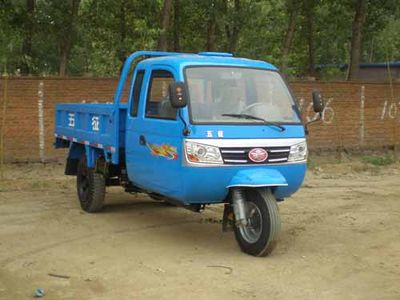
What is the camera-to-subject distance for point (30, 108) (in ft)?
46.1

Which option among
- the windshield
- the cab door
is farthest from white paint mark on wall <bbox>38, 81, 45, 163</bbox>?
the windshield

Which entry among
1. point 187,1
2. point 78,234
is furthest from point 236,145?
point 187,1

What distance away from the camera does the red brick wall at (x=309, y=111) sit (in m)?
13.9

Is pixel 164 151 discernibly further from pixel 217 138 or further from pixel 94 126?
pixel 94 126

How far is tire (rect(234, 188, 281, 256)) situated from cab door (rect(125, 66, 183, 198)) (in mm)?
840

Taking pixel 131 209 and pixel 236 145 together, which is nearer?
pixel 236 145

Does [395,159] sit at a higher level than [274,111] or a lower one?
lower

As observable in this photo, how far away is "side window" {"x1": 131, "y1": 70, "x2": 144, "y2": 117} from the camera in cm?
817

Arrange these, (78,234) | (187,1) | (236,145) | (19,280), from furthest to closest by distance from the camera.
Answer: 1. (187,1)
2. (78,234)
3. (236,145)
4. (19,280)

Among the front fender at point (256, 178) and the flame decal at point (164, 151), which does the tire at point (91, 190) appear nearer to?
the flame decal at point (164, 151)

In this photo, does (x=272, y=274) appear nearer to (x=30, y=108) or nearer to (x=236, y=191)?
(x=236, y=191)

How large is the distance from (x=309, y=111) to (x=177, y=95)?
1070cm

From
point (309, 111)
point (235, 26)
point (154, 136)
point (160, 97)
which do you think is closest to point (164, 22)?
point (235, 26)

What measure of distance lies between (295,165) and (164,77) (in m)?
1.91
